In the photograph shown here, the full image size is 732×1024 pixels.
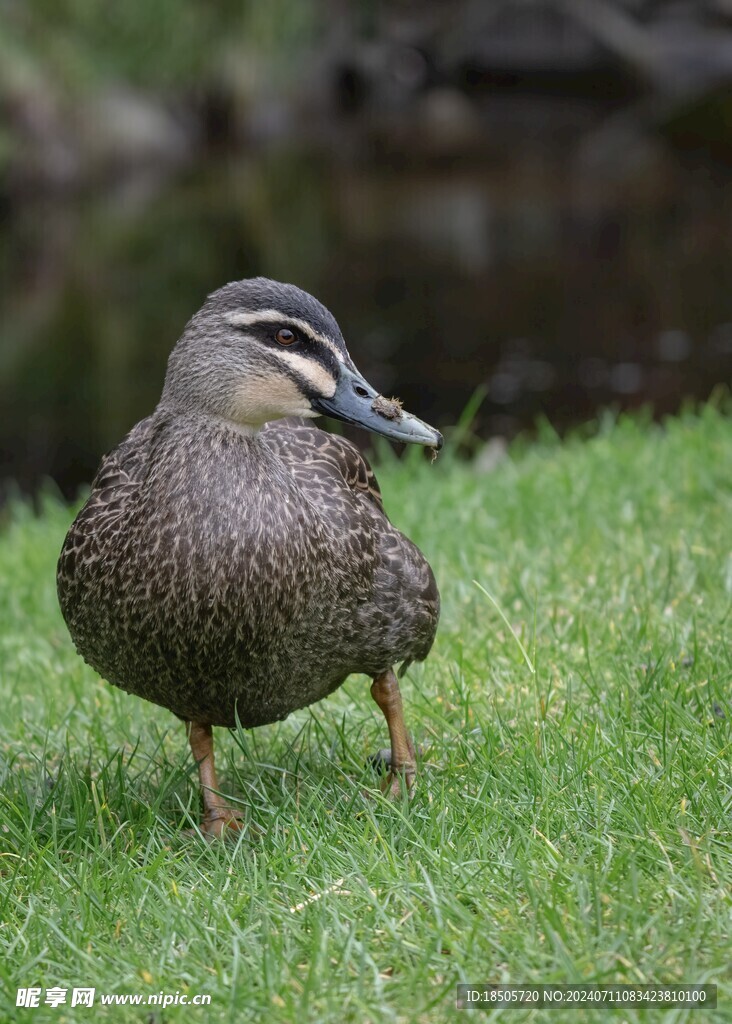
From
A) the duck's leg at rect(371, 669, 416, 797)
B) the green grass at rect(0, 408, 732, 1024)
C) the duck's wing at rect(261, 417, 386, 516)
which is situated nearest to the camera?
the green grass at rect(0, 408, 732, 1024)

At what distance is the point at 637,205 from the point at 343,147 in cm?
1124

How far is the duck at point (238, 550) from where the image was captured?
131 inches

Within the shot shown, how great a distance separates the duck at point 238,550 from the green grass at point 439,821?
25 cm

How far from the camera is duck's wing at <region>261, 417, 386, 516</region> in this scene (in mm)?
3855

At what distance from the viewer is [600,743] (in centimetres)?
347

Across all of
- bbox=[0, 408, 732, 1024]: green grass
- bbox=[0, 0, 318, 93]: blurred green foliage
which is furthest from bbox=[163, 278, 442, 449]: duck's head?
bbox=[0, 0, 318, 93]: blurred green foliage

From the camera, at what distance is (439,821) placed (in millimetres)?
3203

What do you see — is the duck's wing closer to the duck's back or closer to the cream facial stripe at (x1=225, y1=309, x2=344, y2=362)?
the duck's back

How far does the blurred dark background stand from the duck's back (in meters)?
7.33

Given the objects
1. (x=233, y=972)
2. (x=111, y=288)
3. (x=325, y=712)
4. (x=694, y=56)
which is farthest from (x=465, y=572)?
(x=694, y=56)

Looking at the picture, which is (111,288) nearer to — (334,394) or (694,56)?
(334,394)

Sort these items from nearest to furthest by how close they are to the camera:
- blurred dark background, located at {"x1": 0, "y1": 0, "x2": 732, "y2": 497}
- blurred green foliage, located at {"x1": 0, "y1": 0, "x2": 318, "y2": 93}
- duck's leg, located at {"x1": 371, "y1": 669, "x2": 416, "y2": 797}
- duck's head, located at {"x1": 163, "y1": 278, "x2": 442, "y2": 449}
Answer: duck's head, located at {"x1": 163, "y1": 278, "x2": 442, "y2": 449}, duck's leg, located at {"x1": 371, "y1": 669, "x2": 416, "y2": 797}, blurred dark background, located at {"x1": 0, "y1": 0, "x2": 732, "y2": 497}, blurred green foliage, located at {"x1": 0, "y1": 0, "x2": 318, "y2": 93}

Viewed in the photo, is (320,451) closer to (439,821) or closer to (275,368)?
(275,368)

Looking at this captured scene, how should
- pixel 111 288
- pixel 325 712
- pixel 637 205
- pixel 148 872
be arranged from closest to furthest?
pixel 148 872 < pixel 325 712 < pixel 111 288 < pixel 637 205
